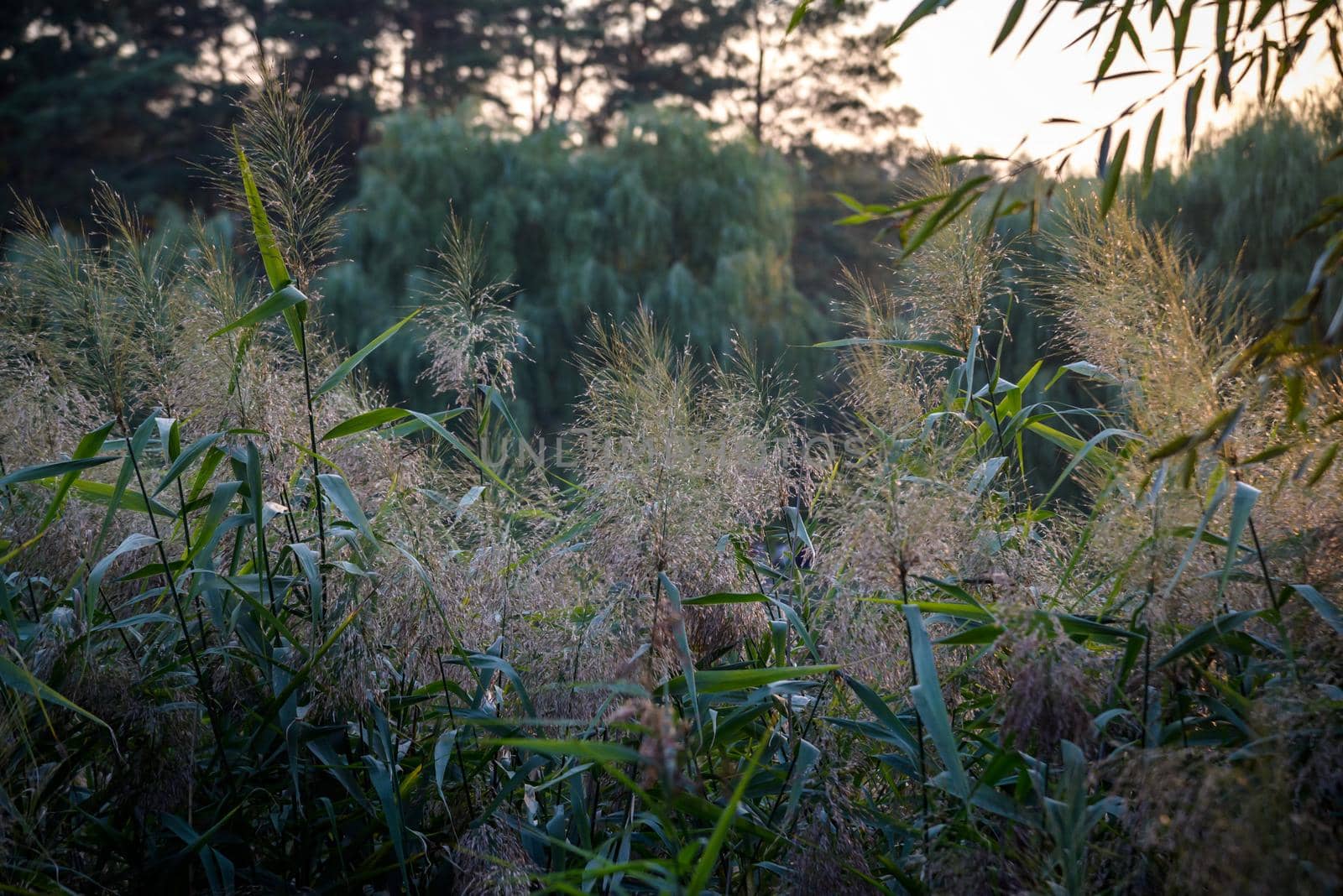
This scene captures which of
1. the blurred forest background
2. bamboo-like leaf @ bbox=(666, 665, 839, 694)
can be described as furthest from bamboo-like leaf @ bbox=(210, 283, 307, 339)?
the blurred forest background

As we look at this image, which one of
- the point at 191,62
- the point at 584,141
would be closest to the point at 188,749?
the point at 584,141

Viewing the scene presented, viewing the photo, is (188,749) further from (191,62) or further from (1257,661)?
(191,62)

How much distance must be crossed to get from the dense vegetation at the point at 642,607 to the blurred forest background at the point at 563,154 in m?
6.70

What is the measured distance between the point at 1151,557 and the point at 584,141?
50.9ft

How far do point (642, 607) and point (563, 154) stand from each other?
1383cm

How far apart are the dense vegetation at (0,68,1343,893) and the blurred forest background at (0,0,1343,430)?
6703 mm

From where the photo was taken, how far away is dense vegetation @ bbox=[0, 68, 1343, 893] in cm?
153

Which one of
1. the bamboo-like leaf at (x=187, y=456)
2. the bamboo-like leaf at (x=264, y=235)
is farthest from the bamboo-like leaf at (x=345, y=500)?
the bamboo-like leaf at (x=264, y=235)

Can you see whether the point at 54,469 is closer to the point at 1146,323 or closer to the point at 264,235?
the point at 264,235

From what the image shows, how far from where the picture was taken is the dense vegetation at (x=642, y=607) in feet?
5.00

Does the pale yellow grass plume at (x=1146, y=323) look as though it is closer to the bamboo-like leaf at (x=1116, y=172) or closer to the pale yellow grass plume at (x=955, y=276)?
the pale yellow grass plume at (x=955, y=276)

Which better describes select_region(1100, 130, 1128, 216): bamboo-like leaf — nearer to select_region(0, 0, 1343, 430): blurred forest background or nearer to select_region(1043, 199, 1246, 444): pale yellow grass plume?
select_region(1043, 199, 1246, 444): pale yellow grass plume

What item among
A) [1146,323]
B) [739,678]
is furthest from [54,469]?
[1146,323]

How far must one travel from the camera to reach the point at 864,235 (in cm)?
2183
